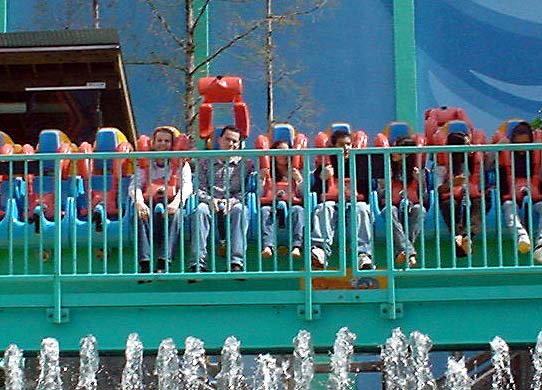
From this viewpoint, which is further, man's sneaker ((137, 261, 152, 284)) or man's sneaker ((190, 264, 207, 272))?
man's sneaker ((137, 261, 152, 284))

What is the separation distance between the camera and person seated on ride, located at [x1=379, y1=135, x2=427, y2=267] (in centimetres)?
869

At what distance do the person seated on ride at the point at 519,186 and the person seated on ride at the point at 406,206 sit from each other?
1.93ft

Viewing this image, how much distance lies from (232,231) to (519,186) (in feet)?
6.87

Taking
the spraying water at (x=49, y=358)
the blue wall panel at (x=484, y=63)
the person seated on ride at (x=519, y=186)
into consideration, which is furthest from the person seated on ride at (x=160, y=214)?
the blue wall panel at (x=484, y=63)

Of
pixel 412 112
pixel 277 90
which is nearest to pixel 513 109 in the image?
pixel 412 112

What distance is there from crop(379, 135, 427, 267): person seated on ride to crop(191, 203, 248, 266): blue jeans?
1.04m

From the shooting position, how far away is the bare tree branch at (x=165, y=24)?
14.5 m

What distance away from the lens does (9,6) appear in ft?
51.8

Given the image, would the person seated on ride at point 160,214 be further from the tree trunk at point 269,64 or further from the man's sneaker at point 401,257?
the tree trunk at point 269,64

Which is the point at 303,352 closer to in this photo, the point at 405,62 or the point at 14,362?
the point at 14,362

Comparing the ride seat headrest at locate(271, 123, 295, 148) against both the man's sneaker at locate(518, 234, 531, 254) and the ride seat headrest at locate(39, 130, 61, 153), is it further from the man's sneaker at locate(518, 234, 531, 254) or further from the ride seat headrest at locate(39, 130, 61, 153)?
the man's sneaker at locate(518, 234, 531, 254)

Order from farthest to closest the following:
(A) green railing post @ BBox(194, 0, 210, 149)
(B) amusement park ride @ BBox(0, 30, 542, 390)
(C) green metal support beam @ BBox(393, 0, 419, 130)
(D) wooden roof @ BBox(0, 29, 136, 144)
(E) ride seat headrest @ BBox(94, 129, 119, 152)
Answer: (A) green railing post @ BBox(194, 0, 210, 149)
(C) green metal support beam @ BBox(393, 0, 419, 130)
(D) wooden roof @ BBox(0, 29, 136, 144)
(E) ride seat headrest @ BBox(94, 129, 119, 152)
(B) amusement park ride @ BBox(0, 30, 542, 390)

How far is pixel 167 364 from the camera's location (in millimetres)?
9109

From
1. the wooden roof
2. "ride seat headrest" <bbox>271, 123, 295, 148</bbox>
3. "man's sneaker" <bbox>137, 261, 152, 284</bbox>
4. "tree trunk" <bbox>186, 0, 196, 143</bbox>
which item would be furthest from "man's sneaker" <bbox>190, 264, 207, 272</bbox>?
"tree trunk" <bbox>186, 0, 196, 143</bbox>
